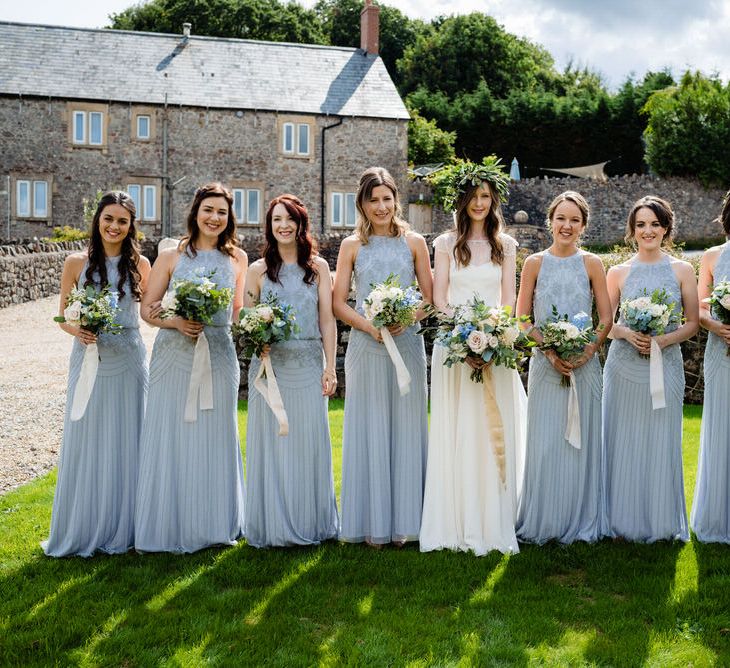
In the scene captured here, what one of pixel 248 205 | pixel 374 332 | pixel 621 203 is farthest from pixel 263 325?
pixel 621 203

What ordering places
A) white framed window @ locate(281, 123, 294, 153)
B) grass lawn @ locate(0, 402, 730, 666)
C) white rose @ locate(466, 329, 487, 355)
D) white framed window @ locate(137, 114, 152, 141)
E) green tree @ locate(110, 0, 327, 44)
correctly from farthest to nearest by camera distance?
green tree @ locate(110, 0, 327, 44) < white framed window @ locate(281, 123, 294, 153) < white framed window @ locate(137, 114, 152, 141) < white rose @ locate(466, 329, 487, 355) < grass lawn @ locate(0, 402, 730, 666)

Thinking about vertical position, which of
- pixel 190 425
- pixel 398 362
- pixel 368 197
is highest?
pixel 368 197

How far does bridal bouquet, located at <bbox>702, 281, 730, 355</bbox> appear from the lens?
555 centimetres

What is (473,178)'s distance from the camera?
5.91 meters

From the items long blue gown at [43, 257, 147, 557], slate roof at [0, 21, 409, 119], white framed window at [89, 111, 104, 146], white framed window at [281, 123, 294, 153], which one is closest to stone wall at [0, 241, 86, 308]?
white framed window at [89, 111, 104, 146]

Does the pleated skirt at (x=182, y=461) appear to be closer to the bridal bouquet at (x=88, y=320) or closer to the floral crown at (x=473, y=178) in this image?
the bridal bouquet at (x=88, y=320)

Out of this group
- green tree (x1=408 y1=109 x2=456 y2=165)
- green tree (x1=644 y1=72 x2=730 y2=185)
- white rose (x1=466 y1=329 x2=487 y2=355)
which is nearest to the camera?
white rose (x1=466 y1=329 x2=487 y2=355)

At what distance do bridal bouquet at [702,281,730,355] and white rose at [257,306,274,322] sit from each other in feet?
9.63

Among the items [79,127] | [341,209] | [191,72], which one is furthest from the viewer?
[341,209]

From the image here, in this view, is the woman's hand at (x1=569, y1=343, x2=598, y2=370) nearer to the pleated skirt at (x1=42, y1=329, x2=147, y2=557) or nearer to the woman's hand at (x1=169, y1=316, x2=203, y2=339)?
the woman's hand at (x1=169, y1=316, x2=203, y2=339)

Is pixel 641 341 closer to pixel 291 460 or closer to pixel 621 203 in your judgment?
pixel 291 460

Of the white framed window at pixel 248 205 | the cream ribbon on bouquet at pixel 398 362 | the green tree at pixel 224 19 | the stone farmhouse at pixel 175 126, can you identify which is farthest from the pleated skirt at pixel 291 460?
the green tree at pixel 224 19

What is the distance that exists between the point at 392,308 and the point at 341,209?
2700 cm

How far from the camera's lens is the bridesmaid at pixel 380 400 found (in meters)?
5.89
